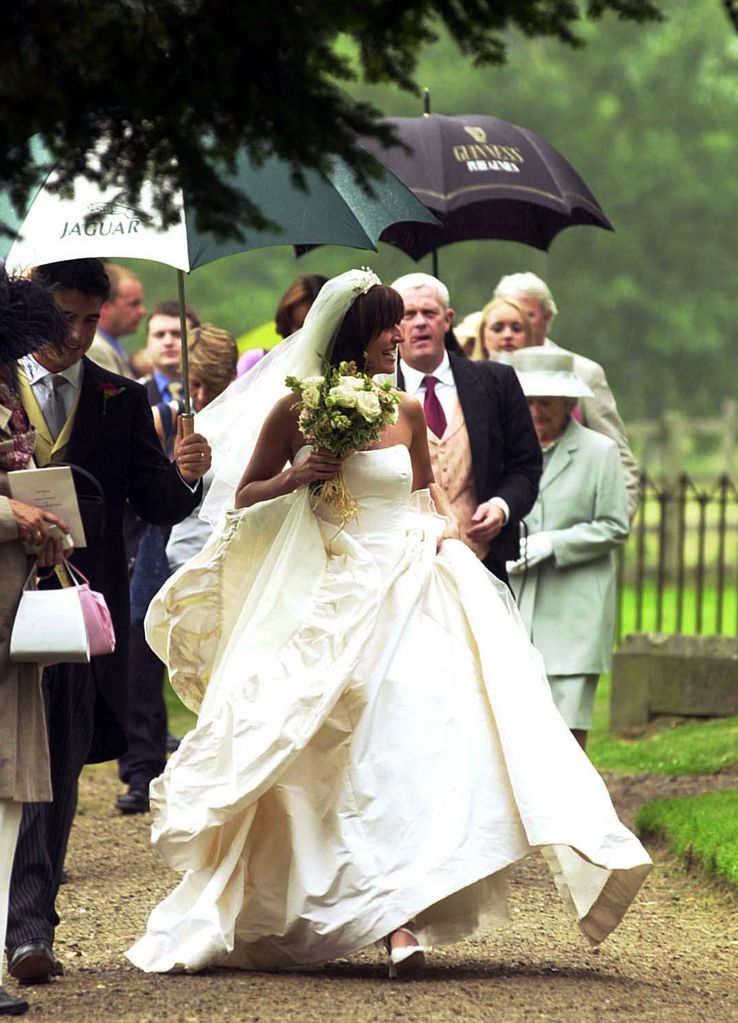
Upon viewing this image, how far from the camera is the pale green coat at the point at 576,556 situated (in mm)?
8898

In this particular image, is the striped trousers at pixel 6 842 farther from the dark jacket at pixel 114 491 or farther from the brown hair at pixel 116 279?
the brown hair at pixel 116 279

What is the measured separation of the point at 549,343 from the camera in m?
10.3

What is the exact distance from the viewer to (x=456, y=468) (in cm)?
778

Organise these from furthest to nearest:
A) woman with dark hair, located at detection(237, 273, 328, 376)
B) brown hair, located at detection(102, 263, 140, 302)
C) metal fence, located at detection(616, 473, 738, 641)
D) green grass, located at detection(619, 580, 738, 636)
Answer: green grass, located at detection(619, 580, 738, 636) → metal fence, located at detection(616, 473, 738, 641) → brown hair, located at detection(102, 263, 140, 302) → woman with dark hair, located at detection(237, 273, 328, 376)

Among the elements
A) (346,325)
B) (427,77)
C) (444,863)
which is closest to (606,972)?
(444,863)

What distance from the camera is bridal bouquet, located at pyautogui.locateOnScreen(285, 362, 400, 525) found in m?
5.93

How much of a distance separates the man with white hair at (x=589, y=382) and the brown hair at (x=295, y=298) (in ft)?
3.82

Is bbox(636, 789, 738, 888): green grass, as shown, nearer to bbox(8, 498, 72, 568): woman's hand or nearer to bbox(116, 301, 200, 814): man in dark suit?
bbox(116, 301, 200, 814): man in dark suit

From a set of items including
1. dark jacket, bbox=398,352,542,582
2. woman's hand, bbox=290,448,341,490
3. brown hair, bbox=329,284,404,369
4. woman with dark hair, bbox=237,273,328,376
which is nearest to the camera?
woman's hand, bbox=290,448,341,490

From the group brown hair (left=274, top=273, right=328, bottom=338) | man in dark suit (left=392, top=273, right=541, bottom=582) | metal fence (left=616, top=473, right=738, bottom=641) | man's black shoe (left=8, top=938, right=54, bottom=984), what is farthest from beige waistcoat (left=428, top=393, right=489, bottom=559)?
metal fence (left=616, top=473, right=738, bottom=641)

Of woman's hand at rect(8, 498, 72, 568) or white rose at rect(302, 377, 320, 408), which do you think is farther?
white rose at rect(302, 377, 320, 408)

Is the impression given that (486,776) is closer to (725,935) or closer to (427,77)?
(725,935)

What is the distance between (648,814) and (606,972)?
9.31ft

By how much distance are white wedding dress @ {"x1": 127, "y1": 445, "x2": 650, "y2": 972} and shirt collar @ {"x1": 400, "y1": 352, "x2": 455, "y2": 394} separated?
6.02 feet
